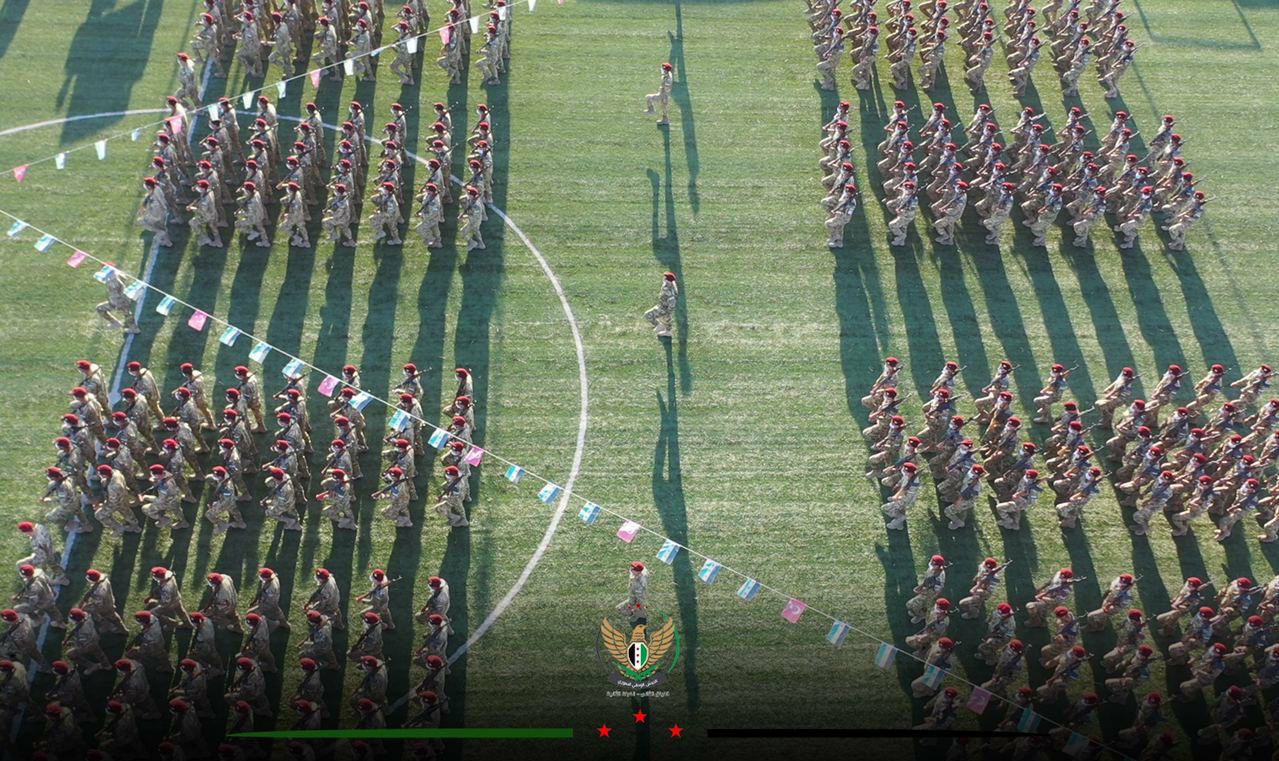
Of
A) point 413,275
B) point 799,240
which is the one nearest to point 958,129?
point 799,240

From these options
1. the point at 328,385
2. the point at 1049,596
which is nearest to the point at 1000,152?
the point at 1049,596

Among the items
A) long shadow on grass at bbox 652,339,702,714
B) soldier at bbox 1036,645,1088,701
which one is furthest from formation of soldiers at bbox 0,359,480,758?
soldier at bbox 1036,645,1088,701

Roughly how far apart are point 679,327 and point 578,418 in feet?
9.79

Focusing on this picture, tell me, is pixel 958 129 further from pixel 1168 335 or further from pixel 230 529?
pixel 230 529

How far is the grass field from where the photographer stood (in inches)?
788

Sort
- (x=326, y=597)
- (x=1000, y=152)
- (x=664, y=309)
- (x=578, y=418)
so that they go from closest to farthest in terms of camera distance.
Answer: (x=326, y=597), (x=578, y=418), (x=664, y=309), (x=1000, y=152)

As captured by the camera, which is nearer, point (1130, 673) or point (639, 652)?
point (1130, 673)

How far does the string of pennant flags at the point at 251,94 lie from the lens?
26406 millimetres

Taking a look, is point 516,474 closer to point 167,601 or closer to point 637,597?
point 637,597

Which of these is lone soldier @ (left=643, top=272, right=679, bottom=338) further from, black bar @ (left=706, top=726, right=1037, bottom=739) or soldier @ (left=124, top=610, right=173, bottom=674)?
soldier @ (left=124, top=610, right=173, bottom=674)

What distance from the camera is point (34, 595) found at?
18672 mm

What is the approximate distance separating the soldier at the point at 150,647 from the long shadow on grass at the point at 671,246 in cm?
948

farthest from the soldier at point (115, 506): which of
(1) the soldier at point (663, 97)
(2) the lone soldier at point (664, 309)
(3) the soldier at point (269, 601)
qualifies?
(1) the soldier at point (663, 97)

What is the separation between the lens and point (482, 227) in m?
26.5
